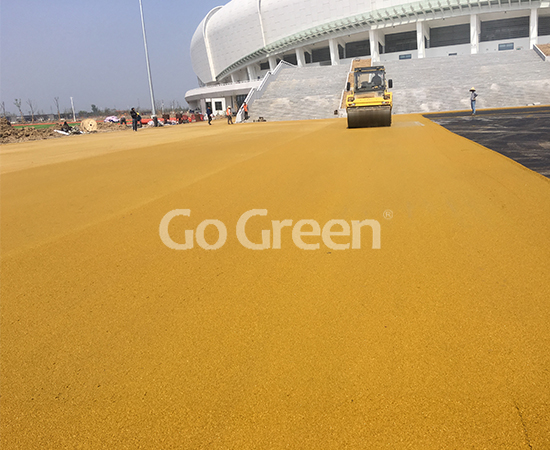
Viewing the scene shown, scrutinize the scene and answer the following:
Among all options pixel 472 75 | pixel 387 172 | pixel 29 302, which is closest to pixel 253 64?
pixel 472 75

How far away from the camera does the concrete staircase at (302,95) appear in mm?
36156

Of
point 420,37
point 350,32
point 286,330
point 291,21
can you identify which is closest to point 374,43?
point 350,32

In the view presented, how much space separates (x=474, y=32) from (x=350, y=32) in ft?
58.0

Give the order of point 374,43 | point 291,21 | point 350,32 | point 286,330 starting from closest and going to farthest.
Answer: point 286,330 → point 374,43 → point 350,32 → point 291,21

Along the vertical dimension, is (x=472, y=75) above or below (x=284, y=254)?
above

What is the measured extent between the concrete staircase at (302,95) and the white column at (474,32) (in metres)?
22.7

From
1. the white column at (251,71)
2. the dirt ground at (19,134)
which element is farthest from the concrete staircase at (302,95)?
the white column at (251,71)

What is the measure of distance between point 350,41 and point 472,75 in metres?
36.8

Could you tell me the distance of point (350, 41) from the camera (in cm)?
6900

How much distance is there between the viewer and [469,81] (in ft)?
117

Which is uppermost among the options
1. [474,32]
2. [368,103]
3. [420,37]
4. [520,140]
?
[420,37]

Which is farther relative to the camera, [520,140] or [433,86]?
[433,86]

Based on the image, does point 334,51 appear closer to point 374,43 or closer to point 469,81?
point 374,43

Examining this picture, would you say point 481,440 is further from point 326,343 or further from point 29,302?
point 29,302
